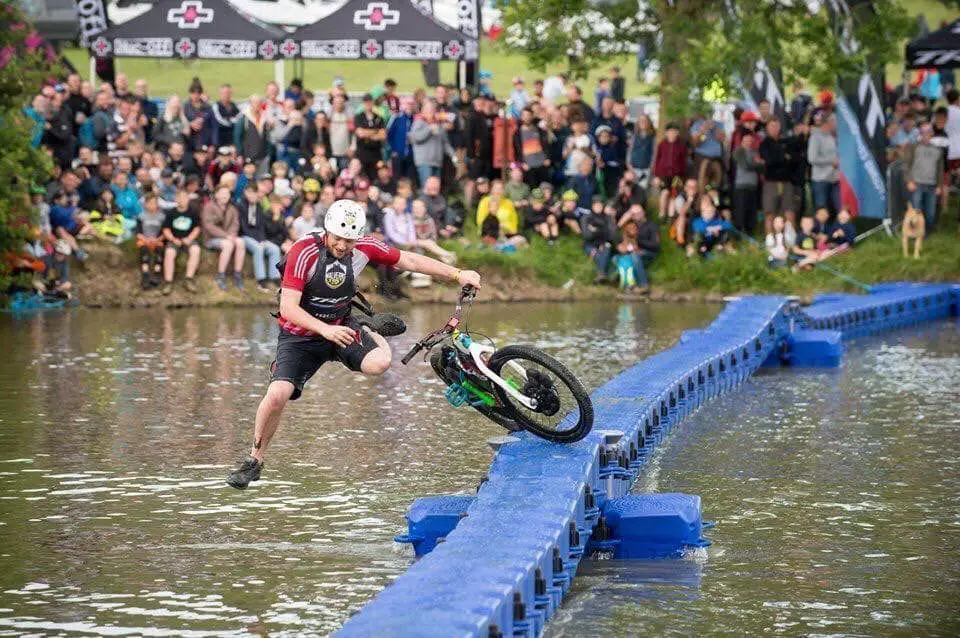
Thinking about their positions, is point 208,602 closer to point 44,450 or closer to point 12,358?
point 44,450

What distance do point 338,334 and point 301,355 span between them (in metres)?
0.46

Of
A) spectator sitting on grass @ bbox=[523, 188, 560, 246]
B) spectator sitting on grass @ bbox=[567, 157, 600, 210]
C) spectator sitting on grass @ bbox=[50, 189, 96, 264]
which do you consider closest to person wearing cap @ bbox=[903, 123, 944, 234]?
spectator sitting on grass @ bbox=[567, 157, 600, 210]

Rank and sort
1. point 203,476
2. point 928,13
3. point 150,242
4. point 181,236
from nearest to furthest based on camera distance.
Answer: point 203,476 < point 150,242 < point 181,236 < point 928,13

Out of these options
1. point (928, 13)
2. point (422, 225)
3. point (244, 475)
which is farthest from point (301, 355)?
point (928, 13)

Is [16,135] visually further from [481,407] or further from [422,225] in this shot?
[481,407]

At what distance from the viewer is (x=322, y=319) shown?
12.2m

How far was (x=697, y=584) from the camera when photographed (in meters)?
10.2

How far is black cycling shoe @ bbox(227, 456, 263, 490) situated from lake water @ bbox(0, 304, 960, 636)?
0.21 meters

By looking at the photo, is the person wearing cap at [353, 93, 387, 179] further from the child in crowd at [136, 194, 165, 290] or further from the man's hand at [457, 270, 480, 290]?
the man's hand at [457, 270, 480, 290]

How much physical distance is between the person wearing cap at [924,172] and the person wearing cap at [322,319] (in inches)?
729

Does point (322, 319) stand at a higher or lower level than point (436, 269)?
lower

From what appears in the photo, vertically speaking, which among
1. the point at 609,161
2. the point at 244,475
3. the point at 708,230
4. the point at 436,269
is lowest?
the point at 244,475

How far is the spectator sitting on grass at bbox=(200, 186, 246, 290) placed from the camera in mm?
27781

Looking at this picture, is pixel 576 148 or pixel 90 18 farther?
pixel 90 18
